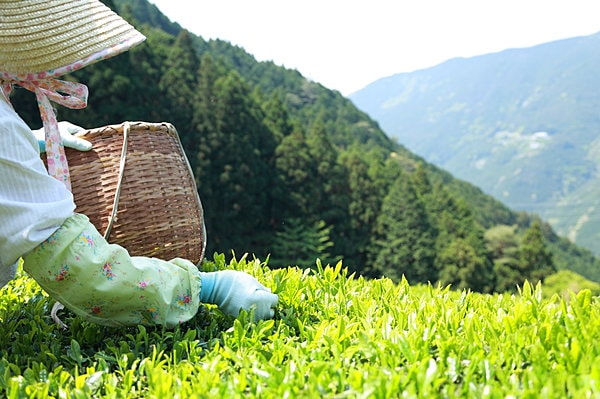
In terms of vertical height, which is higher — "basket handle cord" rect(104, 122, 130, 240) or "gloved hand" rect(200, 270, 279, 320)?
"basket handle cord" rect(104, 122, 130, 240)

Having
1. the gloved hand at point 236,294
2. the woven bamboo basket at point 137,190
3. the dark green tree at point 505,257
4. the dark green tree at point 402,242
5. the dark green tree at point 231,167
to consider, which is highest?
the woven bamboo basket at point 137,190

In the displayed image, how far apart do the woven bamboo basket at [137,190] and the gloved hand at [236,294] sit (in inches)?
20.3

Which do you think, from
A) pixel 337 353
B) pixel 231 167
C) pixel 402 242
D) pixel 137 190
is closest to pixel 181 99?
pixel 231 167

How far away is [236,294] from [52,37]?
1.04 m

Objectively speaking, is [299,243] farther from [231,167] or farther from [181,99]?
[181,99]

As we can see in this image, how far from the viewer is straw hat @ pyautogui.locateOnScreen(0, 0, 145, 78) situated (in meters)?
1.92

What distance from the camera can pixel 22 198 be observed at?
1764 mm

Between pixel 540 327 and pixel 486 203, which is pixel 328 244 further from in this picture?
pixel 486 203

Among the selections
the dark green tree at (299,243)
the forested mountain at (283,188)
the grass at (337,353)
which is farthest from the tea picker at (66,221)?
the dark green tree at (299,243)

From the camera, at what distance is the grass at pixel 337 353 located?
1.42 m

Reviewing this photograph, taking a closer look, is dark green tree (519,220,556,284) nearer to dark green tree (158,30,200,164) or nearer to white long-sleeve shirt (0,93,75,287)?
dark green tree (158,30,200,164)

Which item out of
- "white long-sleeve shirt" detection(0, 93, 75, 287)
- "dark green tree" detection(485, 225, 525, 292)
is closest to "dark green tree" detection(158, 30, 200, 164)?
"dark green tree" detection(485, 225, 525, 292)

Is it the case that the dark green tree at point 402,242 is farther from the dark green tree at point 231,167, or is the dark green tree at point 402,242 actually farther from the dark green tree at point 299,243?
the dark green tree at point 231,167

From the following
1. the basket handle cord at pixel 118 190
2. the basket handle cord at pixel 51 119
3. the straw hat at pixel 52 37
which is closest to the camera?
the straw hat at pixel 52 37
